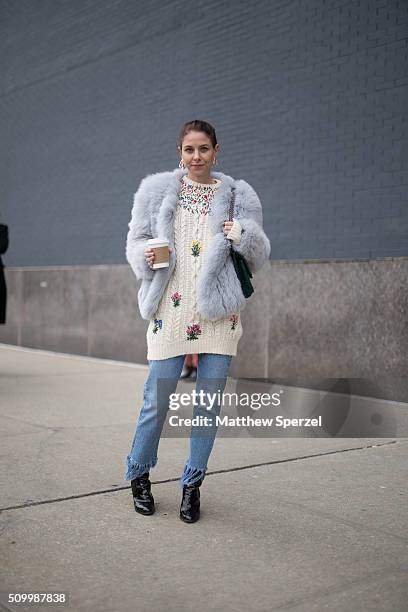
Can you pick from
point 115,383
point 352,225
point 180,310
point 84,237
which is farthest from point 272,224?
point 180,310

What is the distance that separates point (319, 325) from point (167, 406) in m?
4.05

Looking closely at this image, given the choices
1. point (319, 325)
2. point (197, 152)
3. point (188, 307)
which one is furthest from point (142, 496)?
point (319, 325)

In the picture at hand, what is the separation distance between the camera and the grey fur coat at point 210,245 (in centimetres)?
348

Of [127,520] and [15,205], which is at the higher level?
[15,205]

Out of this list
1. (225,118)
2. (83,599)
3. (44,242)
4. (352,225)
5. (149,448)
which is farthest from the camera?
(44,242)

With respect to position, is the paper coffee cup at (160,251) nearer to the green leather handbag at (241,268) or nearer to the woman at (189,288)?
the woman at (189,288)

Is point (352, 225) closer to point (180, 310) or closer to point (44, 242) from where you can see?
point (180, 310)

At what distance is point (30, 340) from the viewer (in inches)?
455

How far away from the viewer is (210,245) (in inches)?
139

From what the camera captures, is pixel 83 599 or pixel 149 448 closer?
pixel 83 599

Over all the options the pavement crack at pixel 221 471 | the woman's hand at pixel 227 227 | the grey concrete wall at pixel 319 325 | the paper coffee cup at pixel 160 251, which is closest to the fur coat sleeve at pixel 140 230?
the paper coffee cup at pixel 160 251

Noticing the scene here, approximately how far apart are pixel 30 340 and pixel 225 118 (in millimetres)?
4915

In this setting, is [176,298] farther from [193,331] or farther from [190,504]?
[190,504]

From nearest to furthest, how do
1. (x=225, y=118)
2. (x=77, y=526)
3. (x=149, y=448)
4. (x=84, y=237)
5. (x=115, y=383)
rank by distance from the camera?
1. (x=77, y=526)
2. (x=149, y=448)
3. (x=115, y=383)
4. (x=225, y=118)
5. (x=84, y=237)
